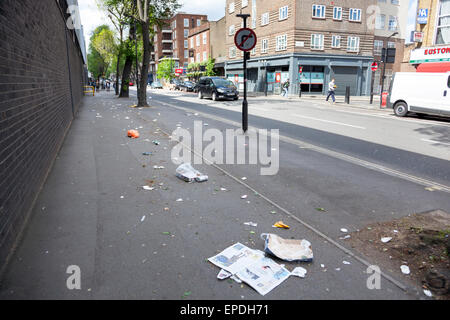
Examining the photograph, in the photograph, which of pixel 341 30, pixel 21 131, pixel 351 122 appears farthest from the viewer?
pixel 341 30

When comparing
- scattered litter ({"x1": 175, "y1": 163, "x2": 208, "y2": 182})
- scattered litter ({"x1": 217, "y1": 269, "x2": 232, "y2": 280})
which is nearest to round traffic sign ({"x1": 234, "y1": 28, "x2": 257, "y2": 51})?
scattered litter ({"x1": 175, "y1": 163, "x2": 208, "y2": 182})

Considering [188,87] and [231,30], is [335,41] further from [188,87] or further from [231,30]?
[188,87]

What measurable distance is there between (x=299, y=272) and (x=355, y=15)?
41.7 m

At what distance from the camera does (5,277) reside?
295 centimetres

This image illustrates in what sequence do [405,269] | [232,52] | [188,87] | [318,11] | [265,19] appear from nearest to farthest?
[405,269], [318,11], [265,19], [232,52], [188,87]

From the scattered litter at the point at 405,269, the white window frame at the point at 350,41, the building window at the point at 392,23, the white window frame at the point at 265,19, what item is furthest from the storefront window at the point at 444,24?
the building window at the point at 392,23

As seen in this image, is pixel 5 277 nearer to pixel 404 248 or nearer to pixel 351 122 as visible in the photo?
pixel 404 248

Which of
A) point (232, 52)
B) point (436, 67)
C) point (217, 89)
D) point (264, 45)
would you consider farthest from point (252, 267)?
point (232, 52)

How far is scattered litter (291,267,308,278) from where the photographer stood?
10.1ft

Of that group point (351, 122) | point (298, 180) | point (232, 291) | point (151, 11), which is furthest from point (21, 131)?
point (151, 11)

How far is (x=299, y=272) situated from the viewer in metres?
3.13

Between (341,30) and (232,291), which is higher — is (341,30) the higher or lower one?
the higher one

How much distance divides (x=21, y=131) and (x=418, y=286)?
4.69 m

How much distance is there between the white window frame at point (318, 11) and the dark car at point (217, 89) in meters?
15.2
